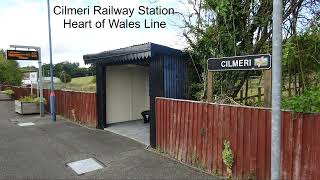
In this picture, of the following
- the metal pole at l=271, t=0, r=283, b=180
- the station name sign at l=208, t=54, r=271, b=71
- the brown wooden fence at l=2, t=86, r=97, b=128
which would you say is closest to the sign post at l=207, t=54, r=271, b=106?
the station name sign at l=208, t=54, r=271, b=71

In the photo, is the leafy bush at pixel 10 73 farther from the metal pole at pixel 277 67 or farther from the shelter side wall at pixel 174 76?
the metal pole at pixel 277 67

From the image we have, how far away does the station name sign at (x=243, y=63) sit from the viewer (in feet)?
19.6

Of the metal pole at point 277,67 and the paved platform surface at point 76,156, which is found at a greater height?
the metal pole at point 277,67

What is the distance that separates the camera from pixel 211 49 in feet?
32.2

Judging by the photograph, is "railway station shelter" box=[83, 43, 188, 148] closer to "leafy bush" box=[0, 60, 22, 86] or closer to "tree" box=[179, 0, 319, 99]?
"tree" box=[179, 0, 319, 99]

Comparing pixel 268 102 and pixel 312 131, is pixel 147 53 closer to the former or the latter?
pixel 268 102

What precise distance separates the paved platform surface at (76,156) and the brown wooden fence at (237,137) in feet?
1.42

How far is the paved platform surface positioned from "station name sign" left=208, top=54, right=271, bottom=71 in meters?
2.29

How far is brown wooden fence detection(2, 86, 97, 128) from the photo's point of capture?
13.1 metres

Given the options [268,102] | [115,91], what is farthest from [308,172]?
[115,91]

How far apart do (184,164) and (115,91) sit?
6146 mm

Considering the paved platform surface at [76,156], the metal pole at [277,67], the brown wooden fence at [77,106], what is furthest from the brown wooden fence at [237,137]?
the brown wooden fence at [77,106]

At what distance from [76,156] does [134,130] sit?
3510mm

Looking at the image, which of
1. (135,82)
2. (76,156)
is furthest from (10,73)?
(76,156)
